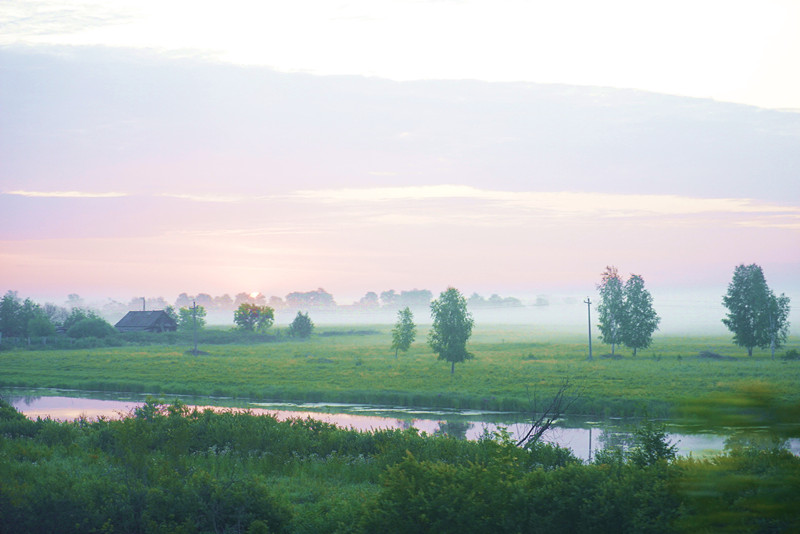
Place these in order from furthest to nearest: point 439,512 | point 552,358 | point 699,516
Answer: point 552,358 → point 439,512 → point 699,516

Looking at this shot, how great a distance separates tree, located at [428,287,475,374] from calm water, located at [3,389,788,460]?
16315 millimetres

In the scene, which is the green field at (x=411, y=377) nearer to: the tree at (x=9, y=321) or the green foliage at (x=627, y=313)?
the green foliage at (x=627, y=313)

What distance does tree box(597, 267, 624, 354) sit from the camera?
81.9 meters

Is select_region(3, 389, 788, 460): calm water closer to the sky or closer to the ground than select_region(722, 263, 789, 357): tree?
closer to the ground

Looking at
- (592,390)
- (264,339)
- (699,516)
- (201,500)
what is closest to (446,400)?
(592,390)

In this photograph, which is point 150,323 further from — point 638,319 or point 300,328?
point 638,319

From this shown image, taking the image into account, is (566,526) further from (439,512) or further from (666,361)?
(666,361)

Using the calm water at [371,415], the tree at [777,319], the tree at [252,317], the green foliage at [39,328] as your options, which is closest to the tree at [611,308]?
the tree at [777,319]

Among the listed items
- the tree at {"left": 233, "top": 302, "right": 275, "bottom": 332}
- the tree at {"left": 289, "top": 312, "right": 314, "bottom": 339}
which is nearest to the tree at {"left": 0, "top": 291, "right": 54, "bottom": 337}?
the tree at {"left": 233, "top": 302, "right": 275, "bottom": 332}

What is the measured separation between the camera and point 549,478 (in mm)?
10461

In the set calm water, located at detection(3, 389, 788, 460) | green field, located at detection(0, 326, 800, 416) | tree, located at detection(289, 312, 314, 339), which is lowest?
calm water, located at detection(3, 389, 788, 460)

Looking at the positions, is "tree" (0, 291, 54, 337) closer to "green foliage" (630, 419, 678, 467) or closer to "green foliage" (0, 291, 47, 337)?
"green foliage" (0, 291, 47, 337)

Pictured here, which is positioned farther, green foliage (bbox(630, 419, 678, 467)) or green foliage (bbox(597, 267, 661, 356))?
green foliage (bbox(597, 267, 661, 356))

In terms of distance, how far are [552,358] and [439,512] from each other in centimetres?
6198
